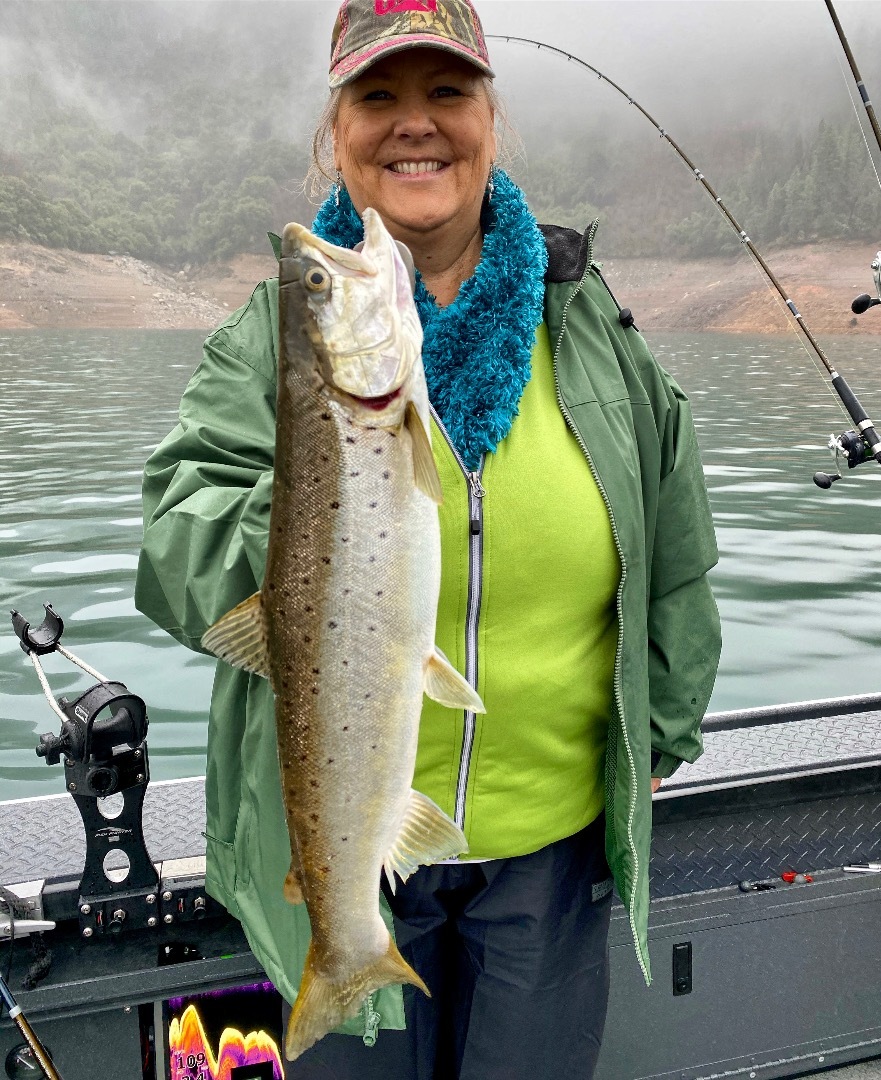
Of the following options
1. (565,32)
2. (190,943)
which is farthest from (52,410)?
(565,32)

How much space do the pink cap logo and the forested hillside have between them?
50536 millimetres

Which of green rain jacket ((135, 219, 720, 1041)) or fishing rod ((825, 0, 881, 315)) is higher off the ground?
fishing rod ((825, 0, 881, 315))

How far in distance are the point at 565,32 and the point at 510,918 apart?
91.4 meters

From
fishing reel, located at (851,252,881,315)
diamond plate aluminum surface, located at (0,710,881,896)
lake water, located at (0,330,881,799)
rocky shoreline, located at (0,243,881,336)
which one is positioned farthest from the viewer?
rocky shoreline, located at (0,243,881,336)

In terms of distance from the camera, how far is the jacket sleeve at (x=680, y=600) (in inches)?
74.2

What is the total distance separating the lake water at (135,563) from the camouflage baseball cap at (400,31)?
345 centimetres

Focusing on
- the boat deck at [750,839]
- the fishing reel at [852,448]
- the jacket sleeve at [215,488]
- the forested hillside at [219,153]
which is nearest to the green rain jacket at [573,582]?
the jacket sleeve at [215,488]

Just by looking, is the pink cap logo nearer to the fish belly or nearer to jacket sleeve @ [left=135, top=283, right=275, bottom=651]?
jacket sleeve @ [left=135, top=283, right=275, bottom=651]

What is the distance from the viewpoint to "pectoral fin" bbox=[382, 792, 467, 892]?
150 centimetres

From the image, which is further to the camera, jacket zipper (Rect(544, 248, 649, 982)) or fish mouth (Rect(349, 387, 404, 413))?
jacket zipper (Rect(544, 248, 649, 982))

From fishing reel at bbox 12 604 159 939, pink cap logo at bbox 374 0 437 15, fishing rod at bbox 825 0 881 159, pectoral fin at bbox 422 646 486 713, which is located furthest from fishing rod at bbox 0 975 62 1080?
fishing rod at bbox 825 0 881 159

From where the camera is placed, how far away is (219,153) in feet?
230

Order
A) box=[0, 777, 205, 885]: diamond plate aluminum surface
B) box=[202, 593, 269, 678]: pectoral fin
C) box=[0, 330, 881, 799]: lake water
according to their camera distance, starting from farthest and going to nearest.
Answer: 1. box=[0, 330, 881, 799]: lake water
2. box=[0, 777, 205, 885]: diamond plate aluminum surface
3. box=[202, 593, 269, 678]: pectoral fin

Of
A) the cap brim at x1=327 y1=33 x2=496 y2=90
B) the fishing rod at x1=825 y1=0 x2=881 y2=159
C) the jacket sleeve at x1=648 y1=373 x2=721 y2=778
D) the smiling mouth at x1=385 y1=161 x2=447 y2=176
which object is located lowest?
the jacket sleeve at x1=648 y1=373 x2=721 y2=778
